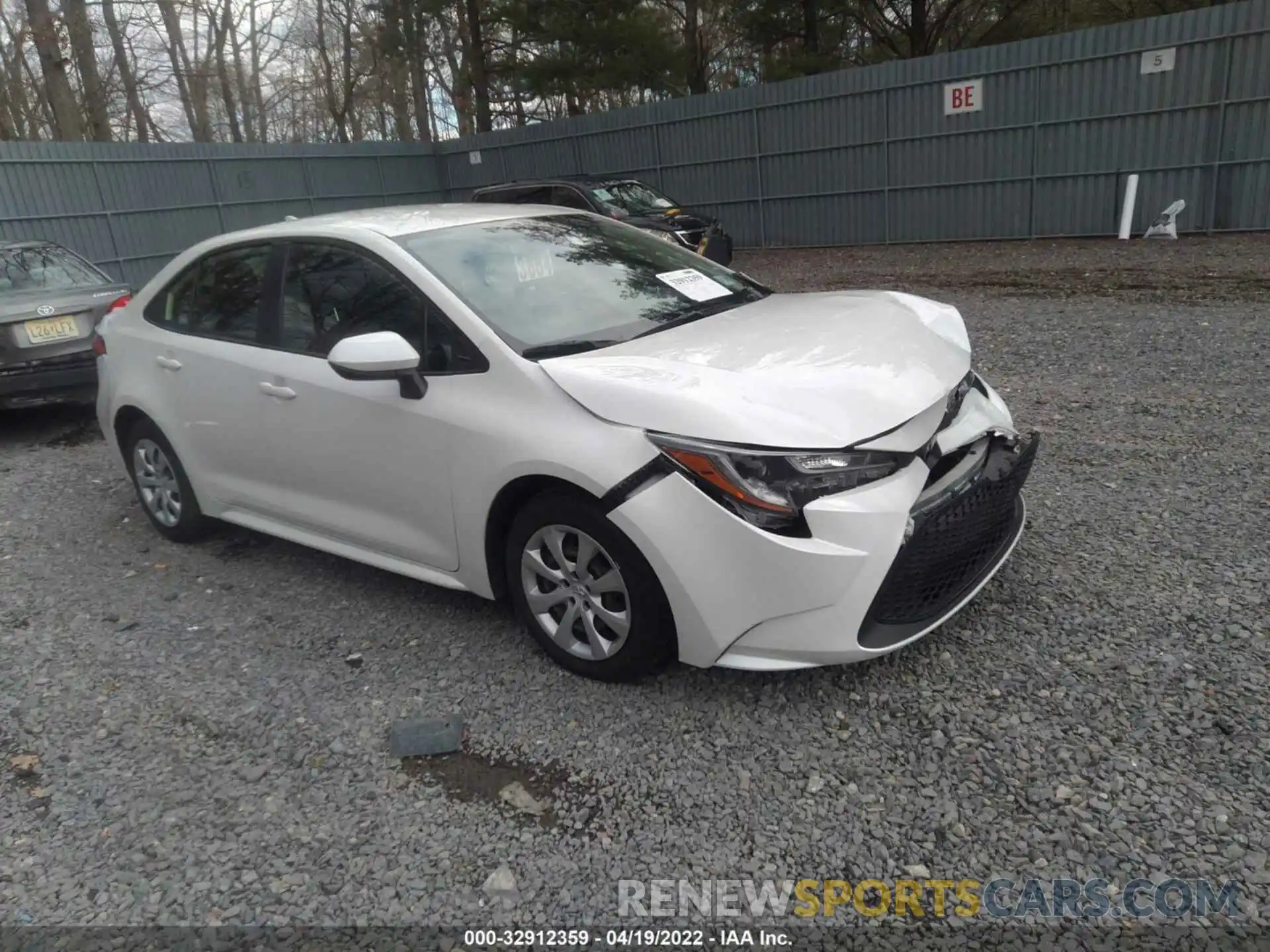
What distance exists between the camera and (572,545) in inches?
122

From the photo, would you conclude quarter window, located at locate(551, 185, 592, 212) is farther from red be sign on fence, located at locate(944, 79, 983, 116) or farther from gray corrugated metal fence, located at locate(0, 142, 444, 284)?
A: gray corrugated metal fence, located at locate(0, 142, 444, 284)

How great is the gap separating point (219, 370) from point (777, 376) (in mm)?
2611

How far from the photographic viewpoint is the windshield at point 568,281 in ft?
11.1

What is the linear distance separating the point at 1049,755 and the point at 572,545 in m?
1.57

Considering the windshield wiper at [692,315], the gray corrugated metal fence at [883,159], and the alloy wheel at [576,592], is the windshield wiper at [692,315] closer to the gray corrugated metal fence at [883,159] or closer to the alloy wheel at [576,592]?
the alloy wheel at [576,592]

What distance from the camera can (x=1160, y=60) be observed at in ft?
42.0

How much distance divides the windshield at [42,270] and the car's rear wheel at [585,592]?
19.6 feet

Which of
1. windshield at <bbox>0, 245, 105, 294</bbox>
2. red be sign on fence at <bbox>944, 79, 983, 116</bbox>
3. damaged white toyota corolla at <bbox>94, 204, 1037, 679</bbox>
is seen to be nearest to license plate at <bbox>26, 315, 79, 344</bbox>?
windshield at <bbox>0, 245, 105, 294</bbox>

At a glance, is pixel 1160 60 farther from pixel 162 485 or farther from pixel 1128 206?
pixel 162 485

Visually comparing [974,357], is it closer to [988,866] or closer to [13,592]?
[988,866]

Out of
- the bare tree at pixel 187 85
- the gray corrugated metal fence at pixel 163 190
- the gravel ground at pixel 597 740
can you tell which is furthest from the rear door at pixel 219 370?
the bare tree at pixel 187 85

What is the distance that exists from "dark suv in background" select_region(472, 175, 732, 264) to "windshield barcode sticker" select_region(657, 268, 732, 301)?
9077 mm

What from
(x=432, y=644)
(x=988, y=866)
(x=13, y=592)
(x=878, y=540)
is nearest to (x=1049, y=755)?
(x=988, y=866)

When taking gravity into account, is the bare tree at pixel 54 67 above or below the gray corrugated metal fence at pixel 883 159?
above
